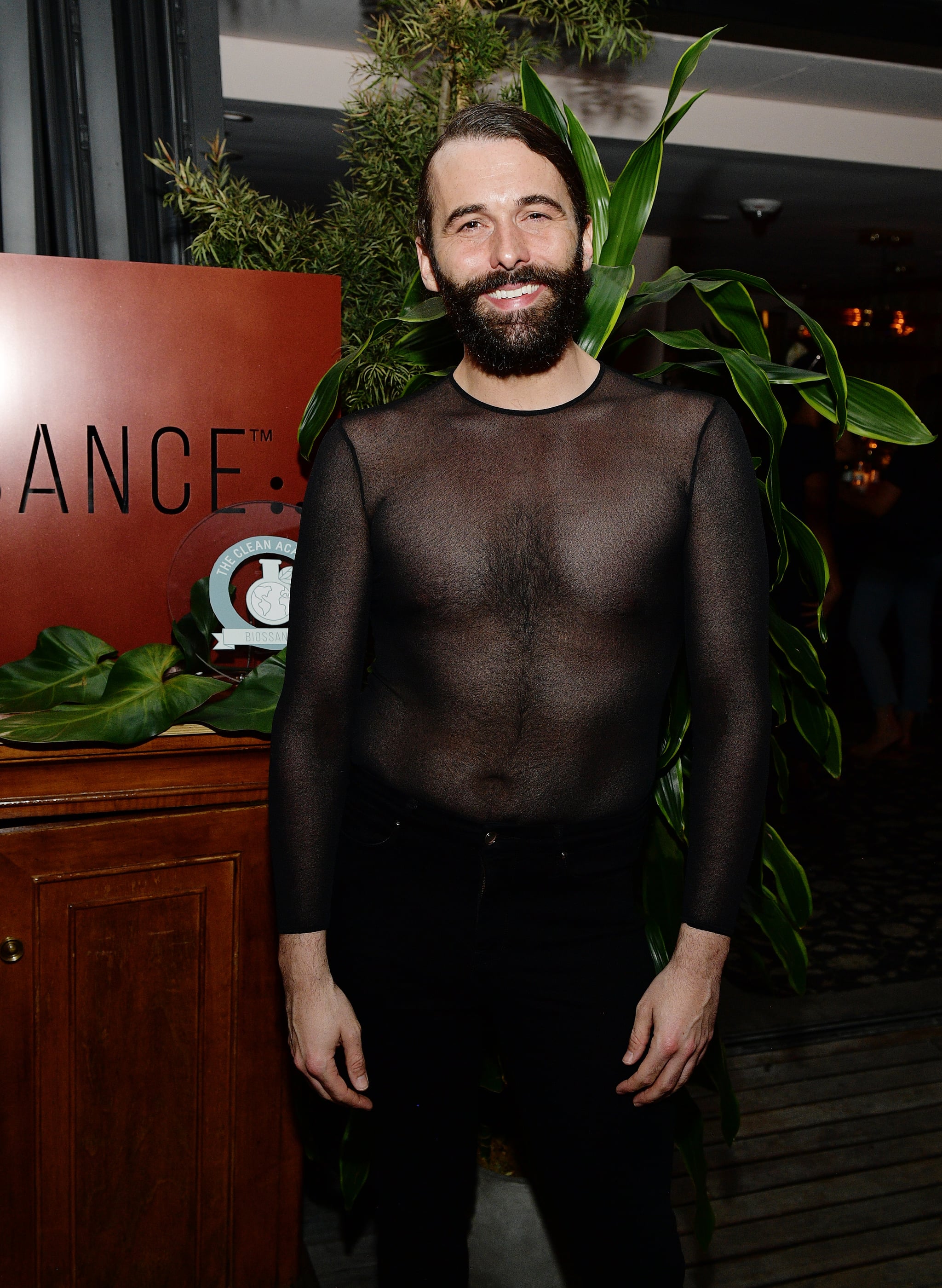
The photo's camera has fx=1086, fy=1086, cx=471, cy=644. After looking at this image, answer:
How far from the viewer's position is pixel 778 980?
2.82 m

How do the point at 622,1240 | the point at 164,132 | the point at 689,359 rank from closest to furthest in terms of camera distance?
the point at 622,1240 → the point at 689,359 → the point at 164,132

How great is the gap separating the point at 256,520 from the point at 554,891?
769 mm

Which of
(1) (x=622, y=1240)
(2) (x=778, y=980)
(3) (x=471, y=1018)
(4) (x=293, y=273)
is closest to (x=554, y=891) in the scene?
(3) (x=471, y=1018)

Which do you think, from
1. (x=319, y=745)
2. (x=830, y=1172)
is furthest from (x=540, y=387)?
(x=830, y=1172)

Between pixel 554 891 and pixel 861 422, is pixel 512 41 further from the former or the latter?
pixel 554 891

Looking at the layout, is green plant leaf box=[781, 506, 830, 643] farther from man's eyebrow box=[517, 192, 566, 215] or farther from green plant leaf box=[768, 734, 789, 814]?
man's eyebrow box=[517, 192, 566, 215]

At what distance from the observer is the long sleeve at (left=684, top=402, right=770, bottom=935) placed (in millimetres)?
1129

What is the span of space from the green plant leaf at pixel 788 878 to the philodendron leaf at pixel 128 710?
2.59 ft

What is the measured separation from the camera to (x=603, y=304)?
4.48 feet

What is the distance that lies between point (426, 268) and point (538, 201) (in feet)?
0.53

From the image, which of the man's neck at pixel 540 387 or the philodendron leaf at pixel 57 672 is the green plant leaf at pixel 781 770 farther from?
the philodendron leaf at pixel 57 672

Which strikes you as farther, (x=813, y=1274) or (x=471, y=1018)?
(x=813, y=1274)

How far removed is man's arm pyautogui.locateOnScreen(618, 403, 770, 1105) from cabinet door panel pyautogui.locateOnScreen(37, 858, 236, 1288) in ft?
2.16

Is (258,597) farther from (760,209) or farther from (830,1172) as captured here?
(760,209)
